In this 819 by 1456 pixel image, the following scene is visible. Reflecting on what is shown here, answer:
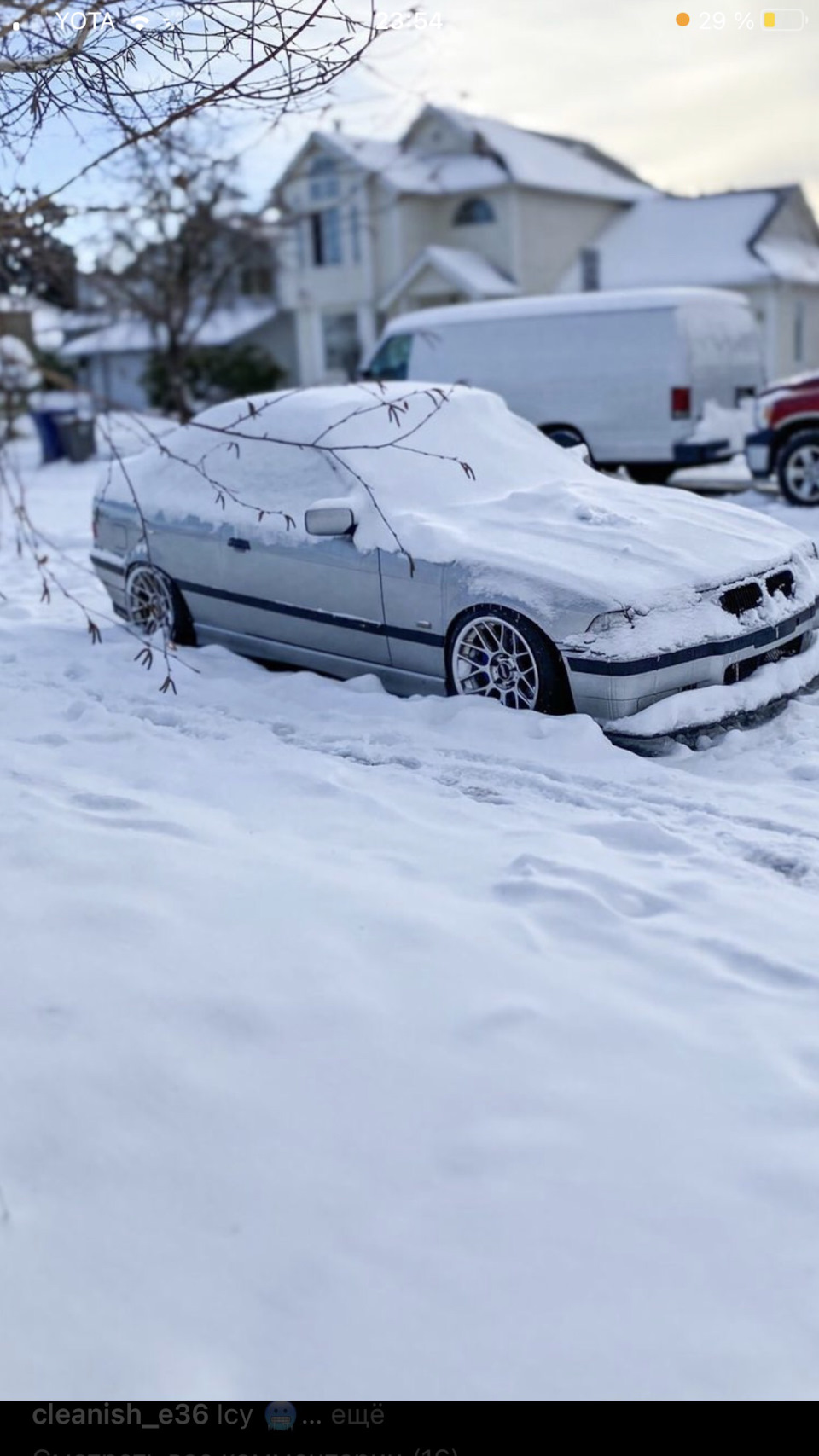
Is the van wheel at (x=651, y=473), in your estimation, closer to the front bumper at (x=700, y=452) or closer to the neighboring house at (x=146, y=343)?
the front bumper at (x=700, y=452)

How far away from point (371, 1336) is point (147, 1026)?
1105 millimetres

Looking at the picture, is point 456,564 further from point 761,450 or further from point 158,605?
point 761,450

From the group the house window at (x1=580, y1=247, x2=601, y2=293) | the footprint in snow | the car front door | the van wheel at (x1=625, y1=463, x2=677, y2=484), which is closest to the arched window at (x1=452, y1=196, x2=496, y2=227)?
the house window at (x1=580, y1=247, x2=601, y2=293)

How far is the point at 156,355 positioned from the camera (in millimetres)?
29875

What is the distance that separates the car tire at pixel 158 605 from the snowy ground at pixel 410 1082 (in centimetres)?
232

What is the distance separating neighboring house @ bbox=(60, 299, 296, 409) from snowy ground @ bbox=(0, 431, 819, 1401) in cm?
3364

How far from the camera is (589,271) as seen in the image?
3150 centimetres

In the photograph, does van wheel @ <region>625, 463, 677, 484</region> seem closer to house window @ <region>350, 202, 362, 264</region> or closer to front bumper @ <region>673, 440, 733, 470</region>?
front bumper @ <region>673, 440, 733, 470</region>

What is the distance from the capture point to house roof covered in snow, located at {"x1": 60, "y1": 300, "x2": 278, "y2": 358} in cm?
3825

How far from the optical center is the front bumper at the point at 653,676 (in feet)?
17.3

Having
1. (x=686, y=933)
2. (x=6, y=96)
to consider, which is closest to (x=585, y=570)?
(x=686, y=933)

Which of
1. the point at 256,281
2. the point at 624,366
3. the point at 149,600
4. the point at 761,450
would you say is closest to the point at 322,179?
the point at 256,281

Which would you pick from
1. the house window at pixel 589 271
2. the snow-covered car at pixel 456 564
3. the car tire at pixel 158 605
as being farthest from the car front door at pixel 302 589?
the house window at pixel 589 271

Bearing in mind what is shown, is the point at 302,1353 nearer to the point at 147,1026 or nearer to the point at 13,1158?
the point at 13,1158
